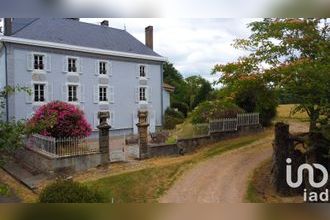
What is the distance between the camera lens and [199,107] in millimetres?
4625

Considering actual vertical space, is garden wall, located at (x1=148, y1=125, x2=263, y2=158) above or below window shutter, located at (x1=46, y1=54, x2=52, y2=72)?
below

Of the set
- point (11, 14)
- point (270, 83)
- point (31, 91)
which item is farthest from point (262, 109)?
point (11, 14)

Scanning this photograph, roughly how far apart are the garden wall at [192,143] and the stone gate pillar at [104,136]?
1.57 feet

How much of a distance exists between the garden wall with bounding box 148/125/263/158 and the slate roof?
103 cm

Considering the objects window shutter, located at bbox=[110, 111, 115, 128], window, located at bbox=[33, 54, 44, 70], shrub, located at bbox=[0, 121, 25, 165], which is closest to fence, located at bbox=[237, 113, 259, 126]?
window shutter, located at bbox=[110, 111, 115, 128]

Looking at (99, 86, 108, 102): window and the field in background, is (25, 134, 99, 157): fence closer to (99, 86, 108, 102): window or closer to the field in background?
(99, 86, 108, 102): window

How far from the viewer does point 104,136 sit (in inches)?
177

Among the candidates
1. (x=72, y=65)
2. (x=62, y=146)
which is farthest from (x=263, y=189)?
Answer: (x=72, y=65)

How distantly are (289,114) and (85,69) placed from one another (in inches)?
91.5

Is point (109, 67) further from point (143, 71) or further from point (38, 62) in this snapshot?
point (38, 62)

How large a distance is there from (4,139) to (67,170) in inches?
35.9

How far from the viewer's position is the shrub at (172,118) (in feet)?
14.9

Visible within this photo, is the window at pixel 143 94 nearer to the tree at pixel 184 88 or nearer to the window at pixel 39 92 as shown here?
the tree at pixel 184 88

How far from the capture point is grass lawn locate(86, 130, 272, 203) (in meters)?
4.35
